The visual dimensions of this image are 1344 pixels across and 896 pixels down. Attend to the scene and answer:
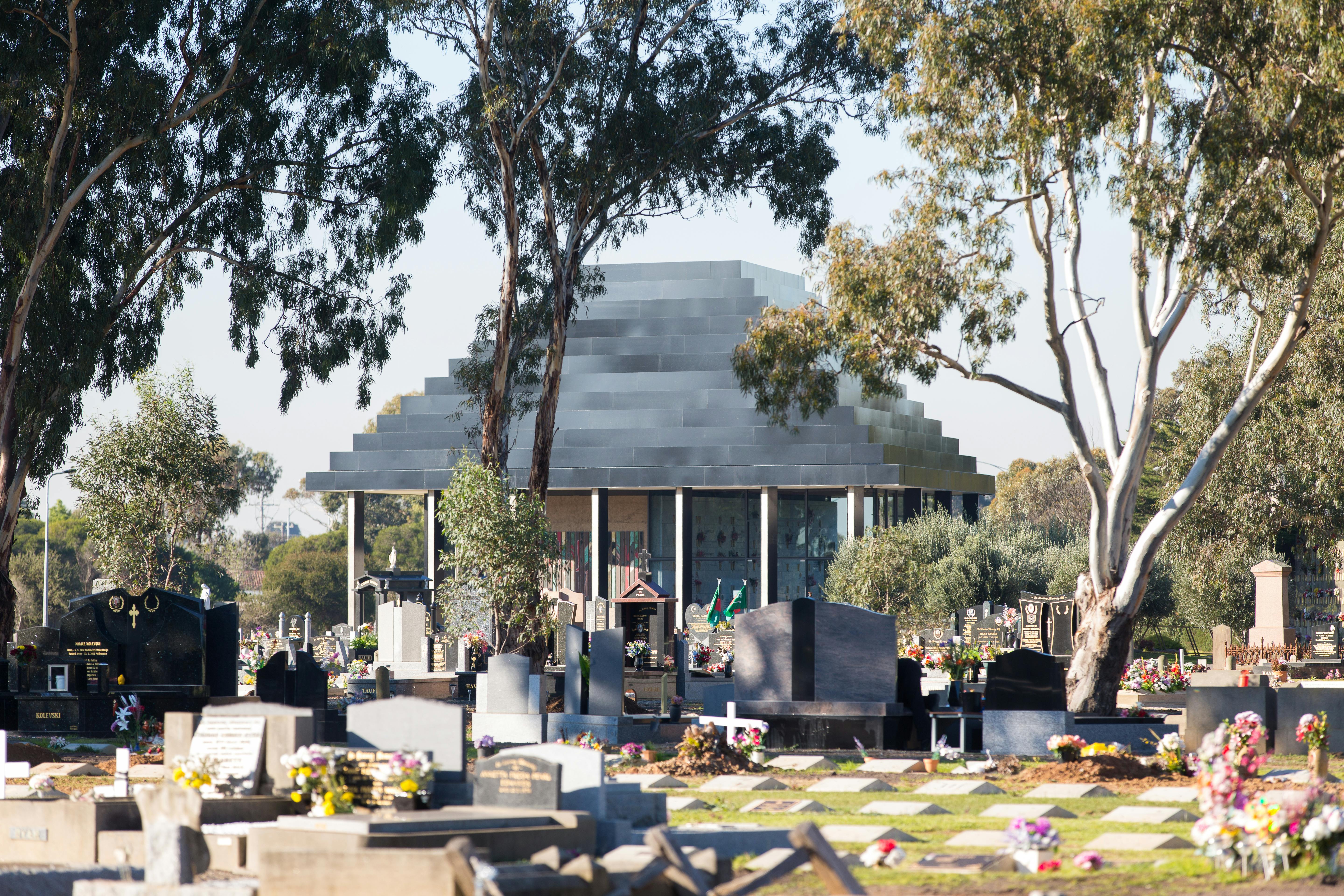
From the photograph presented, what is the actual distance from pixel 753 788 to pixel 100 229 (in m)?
19.4

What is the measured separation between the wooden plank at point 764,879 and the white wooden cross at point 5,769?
6791 millimetres

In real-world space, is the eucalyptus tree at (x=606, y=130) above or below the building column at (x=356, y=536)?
above

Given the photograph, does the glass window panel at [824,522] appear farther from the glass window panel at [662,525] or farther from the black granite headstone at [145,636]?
the black granite headstone at [145,636]

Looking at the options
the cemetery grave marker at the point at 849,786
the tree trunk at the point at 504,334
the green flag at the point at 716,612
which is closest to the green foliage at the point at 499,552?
the tree trunk at the point at 504,334

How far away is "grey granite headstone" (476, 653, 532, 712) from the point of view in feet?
70.1

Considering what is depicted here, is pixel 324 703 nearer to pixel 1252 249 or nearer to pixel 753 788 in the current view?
pixel 753 788

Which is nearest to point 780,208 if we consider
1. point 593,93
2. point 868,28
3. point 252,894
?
point 593,93

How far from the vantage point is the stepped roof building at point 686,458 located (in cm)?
4622

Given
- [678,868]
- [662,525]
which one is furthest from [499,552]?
[662,525]

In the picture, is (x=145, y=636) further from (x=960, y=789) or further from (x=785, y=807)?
(x=960, y=789)

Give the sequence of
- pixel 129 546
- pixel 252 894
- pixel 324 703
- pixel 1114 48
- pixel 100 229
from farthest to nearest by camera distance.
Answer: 1. pixel 129 546
2. pixel 100 229
3. pixel 324 703
4. pixel 1114 48
5. pixel 252 894

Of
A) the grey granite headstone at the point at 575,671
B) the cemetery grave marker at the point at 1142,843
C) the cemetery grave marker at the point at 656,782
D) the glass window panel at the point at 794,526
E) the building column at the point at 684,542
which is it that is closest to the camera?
the cemetery grave marker at the point at 1142,843

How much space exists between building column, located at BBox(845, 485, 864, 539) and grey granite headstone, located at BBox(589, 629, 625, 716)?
25.2 metres

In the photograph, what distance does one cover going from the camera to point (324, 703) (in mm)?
21203
